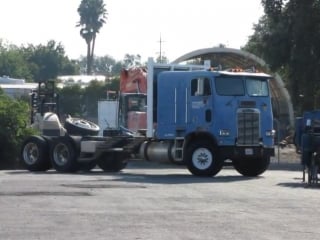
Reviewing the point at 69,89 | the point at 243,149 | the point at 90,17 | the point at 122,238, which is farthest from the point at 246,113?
the point at 90,17

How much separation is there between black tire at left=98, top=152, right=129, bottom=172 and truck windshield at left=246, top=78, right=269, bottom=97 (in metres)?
4.51

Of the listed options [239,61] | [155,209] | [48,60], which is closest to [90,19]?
[48,60]

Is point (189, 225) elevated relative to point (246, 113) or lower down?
lower down

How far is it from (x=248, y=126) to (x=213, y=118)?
110cm

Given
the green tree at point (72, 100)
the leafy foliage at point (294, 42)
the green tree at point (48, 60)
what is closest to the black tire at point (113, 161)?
the leafy foliage at point (294, 42)

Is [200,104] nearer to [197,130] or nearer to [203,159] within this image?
[197,130]

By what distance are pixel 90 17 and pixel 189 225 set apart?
475ft

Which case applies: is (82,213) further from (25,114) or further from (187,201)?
(25,114)

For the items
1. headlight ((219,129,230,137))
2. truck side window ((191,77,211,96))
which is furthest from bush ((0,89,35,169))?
headlight ((219,129,230,137))

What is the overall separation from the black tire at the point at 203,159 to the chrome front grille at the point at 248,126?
0.81 metres

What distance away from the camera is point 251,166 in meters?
28.0

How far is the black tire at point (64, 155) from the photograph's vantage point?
28.5 m

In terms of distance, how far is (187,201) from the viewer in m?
18.5

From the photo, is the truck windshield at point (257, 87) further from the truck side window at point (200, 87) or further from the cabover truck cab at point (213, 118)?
the truck side window at point (200, 87)
